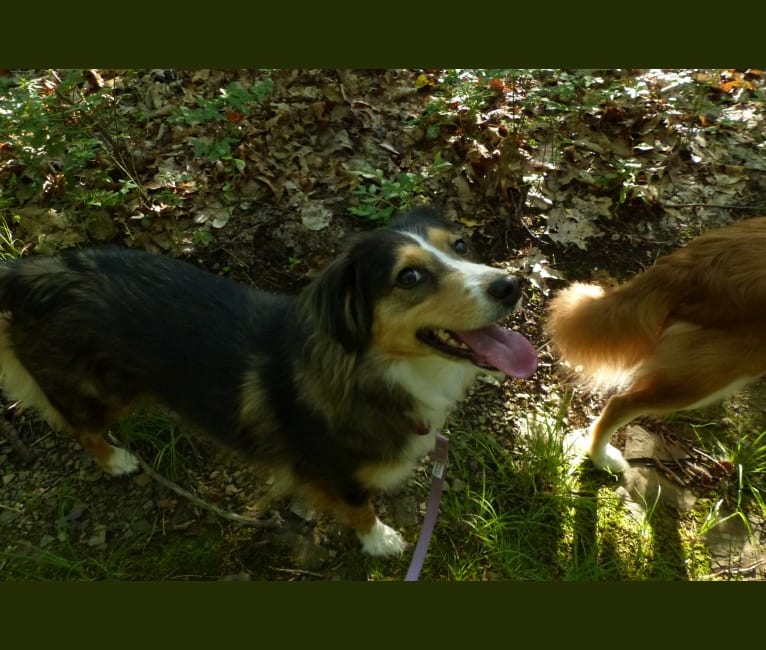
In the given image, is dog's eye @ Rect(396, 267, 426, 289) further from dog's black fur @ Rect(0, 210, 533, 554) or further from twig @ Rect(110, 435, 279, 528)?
twig @ Rect(110, 435, 279, 528)

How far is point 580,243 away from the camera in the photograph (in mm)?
3891

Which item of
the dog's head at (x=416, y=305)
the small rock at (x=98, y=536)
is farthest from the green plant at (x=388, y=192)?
the small rock at (x=98, y=536)

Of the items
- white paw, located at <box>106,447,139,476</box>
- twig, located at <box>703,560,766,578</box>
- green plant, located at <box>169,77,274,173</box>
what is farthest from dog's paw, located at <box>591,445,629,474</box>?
green plant, located at <box>169,77,274,173</box>

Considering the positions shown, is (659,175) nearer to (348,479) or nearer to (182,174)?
(348,479)

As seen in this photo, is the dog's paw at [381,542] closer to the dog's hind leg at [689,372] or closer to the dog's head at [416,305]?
the dog's head at [416,305]

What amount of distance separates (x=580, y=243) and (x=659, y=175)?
896 millimetres

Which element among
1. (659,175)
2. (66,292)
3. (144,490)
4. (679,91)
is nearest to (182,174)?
(66,292)

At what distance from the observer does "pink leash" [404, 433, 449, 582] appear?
249 cm

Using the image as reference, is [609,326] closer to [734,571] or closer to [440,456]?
[440,456]

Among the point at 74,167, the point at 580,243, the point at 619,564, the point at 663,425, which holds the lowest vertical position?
the point at 619,564

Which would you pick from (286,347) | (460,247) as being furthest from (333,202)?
(286,347)

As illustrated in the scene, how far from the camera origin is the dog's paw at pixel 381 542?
2.85 m

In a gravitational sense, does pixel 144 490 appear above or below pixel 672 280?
below

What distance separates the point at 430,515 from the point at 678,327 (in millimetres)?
1460
